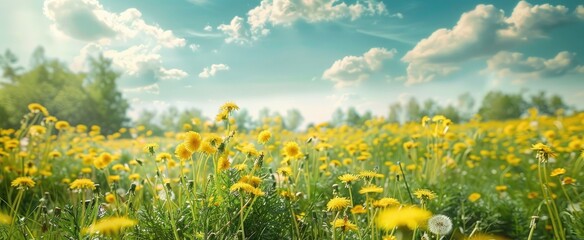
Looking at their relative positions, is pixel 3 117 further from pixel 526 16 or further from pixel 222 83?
pixel 526 16

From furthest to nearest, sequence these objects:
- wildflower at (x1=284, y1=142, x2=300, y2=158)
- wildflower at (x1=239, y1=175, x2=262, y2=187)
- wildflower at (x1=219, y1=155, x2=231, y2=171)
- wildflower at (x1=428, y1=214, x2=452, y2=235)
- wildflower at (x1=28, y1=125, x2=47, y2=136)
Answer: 1. wildflower at (x1=28, y1=125, x2=47, y2=136)
2. wildflower at (x1=284, y1=142, x2=300, y2=158)
3. wildflower at (x1=219, y1=155, x2=231, y2=171)
4. wildflower at (x1=239, y1=175, x2=262, y2=187)
5. wildflower at (x1=428, y1=214, x2=452, y2=235)

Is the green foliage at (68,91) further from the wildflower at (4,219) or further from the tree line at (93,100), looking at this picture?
the wildflower at (4,219)

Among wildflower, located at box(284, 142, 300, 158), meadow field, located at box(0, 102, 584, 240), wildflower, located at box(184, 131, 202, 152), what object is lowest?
meadow field, located at box(0, 102, 584, 240)

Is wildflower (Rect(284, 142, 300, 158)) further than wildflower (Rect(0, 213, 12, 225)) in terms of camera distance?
Yes

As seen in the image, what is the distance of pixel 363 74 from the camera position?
4.41 metres

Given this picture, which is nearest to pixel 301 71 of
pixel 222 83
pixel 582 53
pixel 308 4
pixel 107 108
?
pixel 308 4

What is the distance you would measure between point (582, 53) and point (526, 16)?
326 cm

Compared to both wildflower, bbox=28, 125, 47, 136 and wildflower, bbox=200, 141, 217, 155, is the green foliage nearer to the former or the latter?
wildflower, bbox=28, 125, 47, 136

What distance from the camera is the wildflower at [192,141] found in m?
1.79

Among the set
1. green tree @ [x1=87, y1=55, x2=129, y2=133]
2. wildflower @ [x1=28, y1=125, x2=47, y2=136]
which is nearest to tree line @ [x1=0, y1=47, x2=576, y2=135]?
green tree @ [x1=87, y1=55, x2=129, y2=133]

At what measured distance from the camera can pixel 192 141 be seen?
5.92 ft

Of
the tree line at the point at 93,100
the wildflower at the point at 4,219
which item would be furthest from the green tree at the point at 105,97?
the wildflower at the point at 4,219

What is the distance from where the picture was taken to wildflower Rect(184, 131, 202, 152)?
5.88 feet

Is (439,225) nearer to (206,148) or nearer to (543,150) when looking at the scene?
(543,150)
